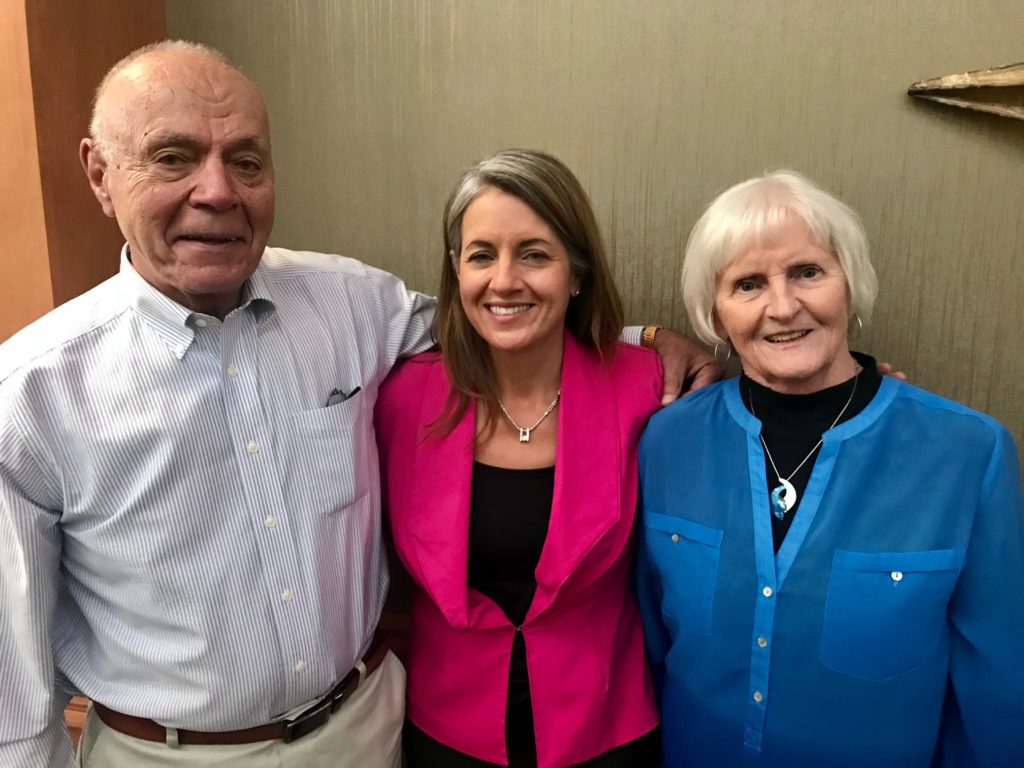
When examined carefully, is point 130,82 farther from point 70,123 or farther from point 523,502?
point 523,502

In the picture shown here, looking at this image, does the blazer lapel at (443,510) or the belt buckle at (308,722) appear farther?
the blazer lapel at (443,510)

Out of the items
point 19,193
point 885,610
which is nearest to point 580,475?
point 885,610

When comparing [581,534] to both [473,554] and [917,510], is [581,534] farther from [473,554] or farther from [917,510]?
[917,510]

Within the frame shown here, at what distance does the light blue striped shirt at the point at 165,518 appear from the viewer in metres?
1.20

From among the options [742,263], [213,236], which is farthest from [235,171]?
[742,263]

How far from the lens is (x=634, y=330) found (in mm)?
1824

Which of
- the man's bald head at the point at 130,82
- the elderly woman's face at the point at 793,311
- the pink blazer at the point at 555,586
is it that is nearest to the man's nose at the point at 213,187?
the man's bald head at the point at 130,82

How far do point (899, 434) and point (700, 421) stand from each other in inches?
14.0

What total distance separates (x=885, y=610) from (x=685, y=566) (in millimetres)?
351

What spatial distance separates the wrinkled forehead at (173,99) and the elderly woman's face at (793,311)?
0.96 m

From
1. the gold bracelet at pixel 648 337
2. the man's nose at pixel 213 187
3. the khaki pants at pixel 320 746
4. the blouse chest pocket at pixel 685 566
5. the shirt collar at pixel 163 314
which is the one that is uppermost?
the man's nose at pixel 213 187

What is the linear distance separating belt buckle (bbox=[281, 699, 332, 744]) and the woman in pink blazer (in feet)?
0.81

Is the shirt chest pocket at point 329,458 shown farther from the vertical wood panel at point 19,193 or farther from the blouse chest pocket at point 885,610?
the blouse chest pocket at point 885,610

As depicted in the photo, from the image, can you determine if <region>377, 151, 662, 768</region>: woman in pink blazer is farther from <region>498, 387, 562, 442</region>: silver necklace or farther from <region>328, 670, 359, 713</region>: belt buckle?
<region>328, 670, 359, 713</region>: belt buckle
